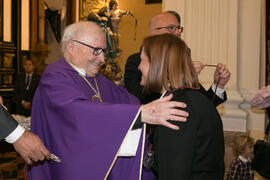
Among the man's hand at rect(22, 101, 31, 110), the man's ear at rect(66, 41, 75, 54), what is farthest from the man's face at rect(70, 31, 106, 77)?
the man's hand at rect(22, 101, 31, 110)

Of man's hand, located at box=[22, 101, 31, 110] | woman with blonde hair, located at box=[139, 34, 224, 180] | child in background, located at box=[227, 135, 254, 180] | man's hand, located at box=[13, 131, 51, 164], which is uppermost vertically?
woman with blonde hair, located at box=[139, 34, 224, 180]

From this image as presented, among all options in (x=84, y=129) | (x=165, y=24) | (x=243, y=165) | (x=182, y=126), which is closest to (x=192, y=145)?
(x=182, y=126)

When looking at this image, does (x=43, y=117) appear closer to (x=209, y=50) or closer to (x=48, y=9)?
(x=209, y=50)

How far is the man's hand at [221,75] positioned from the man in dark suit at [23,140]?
1.53 m

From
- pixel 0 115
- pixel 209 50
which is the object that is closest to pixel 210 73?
pixel 209 50

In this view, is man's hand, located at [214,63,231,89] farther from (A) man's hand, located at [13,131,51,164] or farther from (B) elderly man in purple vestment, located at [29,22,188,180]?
(A) man's hand, located at [13,131,51,164]

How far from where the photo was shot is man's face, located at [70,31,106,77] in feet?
8.30

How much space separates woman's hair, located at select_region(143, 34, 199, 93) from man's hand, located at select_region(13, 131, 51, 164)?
888 mm

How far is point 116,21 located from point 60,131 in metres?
6.80

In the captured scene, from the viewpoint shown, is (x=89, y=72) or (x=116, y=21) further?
(x=116, y=21)

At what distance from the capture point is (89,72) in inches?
103

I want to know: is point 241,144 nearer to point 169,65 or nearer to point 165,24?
point 165,24

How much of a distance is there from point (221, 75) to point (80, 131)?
1.35 m

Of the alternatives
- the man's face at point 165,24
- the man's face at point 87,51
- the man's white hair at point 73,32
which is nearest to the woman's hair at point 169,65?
the man's face at point 87,51
